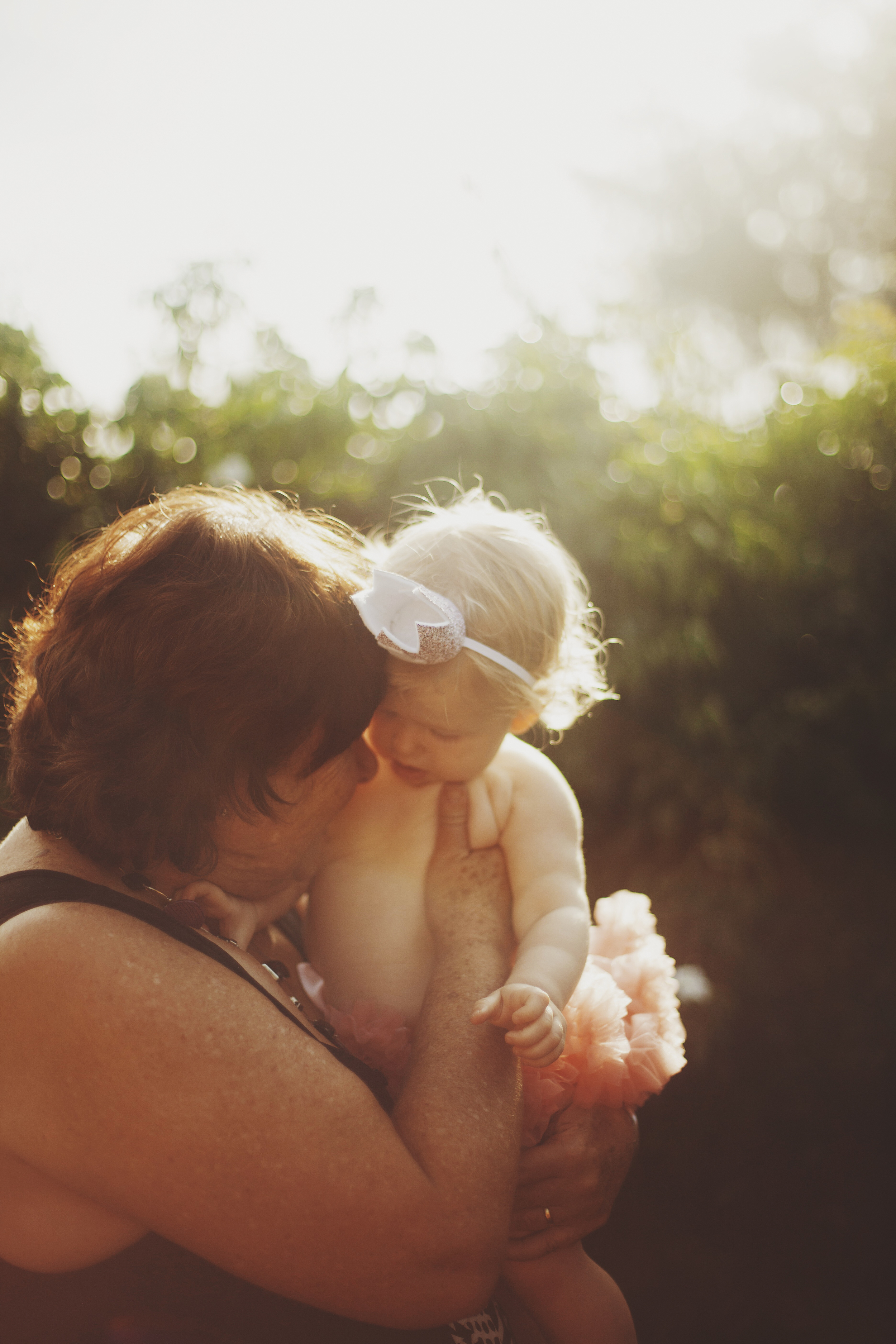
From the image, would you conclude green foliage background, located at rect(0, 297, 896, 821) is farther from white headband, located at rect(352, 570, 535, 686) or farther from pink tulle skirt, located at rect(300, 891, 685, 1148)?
pink tulle skirt, located at rect(300, 891, 685, 1148)

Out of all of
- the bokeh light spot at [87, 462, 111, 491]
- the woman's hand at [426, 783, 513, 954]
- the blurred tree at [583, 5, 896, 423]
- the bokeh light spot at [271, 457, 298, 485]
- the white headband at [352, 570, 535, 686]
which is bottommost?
the woman's hand at [426, 783, 513, 954]

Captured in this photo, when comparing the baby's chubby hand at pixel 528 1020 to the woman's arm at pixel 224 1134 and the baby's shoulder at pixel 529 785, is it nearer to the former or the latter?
the woman's arm at pixel 224 1134

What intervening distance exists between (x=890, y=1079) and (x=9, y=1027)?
347 centimetres

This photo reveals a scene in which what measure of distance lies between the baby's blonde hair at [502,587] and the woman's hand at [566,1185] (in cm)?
86

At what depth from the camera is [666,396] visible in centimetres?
359

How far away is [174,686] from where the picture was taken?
1320 mm

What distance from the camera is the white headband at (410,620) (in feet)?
5.21

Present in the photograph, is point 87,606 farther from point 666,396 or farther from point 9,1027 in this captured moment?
point 666,396

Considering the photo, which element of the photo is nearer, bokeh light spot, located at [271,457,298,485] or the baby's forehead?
the baby's forehead

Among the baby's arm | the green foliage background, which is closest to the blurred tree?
the green foliage background

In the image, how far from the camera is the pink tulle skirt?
63.3 inches

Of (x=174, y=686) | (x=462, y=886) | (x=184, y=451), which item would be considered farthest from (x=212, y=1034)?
(x=184, y=451)

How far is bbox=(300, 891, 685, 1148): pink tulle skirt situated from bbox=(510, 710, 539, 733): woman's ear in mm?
568

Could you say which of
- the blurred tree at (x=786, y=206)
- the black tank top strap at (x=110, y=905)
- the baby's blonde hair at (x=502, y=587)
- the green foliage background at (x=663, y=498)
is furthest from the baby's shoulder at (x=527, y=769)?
the blurred tree at (x=786, y=206)
